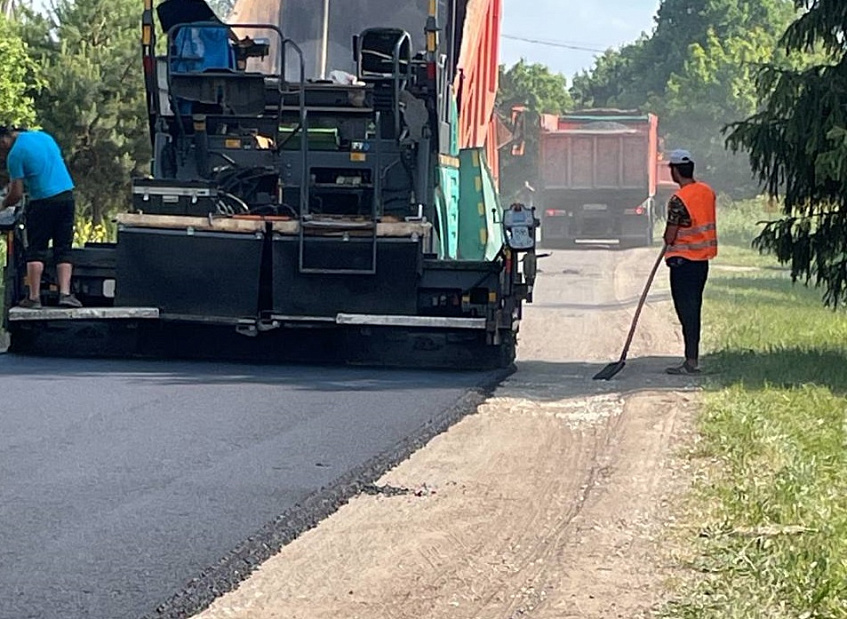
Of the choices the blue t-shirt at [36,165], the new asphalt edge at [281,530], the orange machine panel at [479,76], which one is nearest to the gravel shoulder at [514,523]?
the new asphalt edge at [281,530]

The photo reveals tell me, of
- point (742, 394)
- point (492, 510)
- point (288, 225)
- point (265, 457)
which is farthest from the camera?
point (288, 225)

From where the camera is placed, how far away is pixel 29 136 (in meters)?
11.7

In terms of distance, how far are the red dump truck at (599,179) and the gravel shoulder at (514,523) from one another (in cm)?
2501

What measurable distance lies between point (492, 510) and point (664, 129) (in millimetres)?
56425

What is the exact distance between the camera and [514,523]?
6.55m

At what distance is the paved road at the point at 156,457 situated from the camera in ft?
17.9

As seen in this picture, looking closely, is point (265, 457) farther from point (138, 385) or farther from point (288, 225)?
point (288, 225)

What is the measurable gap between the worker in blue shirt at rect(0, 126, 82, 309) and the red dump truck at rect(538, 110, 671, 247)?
24.9 meters

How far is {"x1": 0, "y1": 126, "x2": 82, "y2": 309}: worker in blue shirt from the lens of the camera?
11.5 meters

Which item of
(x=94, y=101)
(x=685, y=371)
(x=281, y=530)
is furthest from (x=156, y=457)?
(x=94, y=101)

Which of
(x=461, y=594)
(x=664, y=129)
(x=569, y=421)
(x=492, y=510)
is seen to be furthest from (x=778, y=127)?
(x=664, y=129)

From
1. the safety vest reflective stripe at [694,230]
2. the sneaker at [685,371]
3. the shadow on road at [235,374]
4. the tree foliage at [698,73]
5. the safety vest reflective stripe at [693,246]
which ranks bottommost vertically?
the sneaker at [685,371]

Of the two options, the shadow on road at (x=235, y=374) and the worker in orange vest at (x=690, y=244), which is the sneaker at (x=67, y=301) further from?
the worker in orange vest at (x=690, y=244)

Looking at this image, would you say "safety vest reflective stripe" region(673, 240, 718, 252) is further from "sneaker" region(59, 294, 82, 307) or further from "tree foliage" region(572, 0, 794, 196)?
"tree foliage" region(572, 0, 794, 196)
